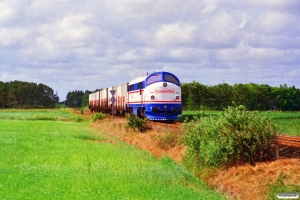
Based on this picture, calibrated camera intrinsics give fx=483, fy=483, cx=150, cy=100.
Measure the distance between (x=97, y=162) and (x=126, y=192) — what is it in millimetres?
5636

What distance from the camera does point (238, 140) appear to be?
13.9 metres

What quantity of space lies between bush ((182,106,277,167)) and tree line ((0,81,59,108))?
139383 millimetres

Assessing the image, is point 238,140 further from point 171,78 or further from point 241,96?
point 241,96

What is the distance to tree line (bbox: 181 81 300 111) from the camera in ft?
295

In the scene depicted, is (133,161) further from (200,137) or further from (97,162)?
(200,137)

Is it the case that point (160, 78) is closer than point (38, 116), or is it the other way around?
point (160, 78)

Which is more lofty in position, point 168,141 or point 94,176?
point 168,141

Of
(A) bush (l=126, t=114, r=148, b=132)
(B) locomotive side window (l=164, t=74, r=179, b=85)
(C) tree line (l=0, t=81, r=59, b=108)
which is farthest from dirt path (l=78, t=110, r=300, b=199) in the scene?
(C) tree line (l=0, t=81, r=59, b=108)

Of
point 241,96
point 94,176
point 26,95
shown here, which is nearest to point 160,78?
point 94,176

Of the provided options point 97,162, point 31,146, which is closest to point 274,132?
point 97,162

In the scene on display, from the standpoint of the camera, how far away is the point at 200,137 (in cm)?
1539

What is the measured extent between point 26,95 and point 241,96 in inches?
3414

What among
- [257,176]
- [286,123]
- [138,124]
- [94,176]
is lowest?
[94,176]

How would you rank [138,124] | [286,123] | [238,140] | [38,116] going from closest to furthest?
[238,140], [138,124], [286,123], [38,116]
